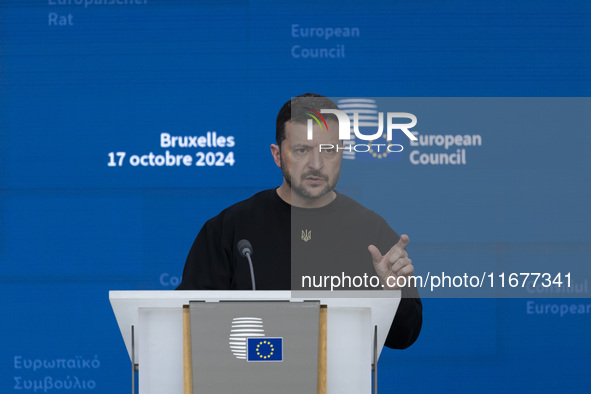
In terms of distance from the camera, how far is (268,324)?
1481mm

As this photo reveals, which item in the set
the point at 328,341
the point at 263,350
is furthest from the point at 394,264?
the point at 263,350

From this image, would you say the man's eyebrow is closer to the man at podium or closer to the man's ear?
the man at podium

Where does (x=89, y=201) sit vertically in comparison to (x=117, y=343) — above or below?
above

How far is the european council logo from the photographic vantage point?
4.87 feet

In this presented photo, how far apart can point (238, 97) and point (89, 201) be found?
32.6 inches

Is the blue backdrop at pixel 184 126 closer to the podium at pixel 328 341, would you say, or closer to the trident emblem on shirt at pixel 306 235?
the trident emblem on shirt at pixel 306 235

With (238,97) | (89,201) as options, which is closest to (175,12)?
(238,97)

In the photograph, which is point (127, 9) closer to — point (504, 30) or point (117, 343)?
point (117, 343)

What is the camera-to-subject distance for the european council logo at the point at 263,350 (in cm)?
148

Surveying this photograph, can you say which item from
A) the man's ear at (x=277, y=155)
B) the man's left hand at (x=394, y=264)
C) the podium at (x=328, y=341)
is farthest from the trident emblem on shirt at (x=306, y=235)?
the podium at (x=328, y=341)

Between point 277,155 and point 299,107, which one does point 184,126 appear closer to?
point 277,155

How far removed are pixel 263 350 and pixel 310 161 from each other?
36.0 inches

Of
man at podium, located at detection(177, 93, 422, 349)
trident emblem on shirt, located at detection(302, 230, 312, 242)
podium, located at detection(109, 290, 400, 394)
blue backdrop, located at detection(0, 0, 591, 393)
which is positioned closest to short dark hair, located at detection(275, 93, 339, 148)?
man at podium, located at detection(177, 93, 422, 349)

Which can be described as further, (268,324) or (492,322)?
(492,322)
